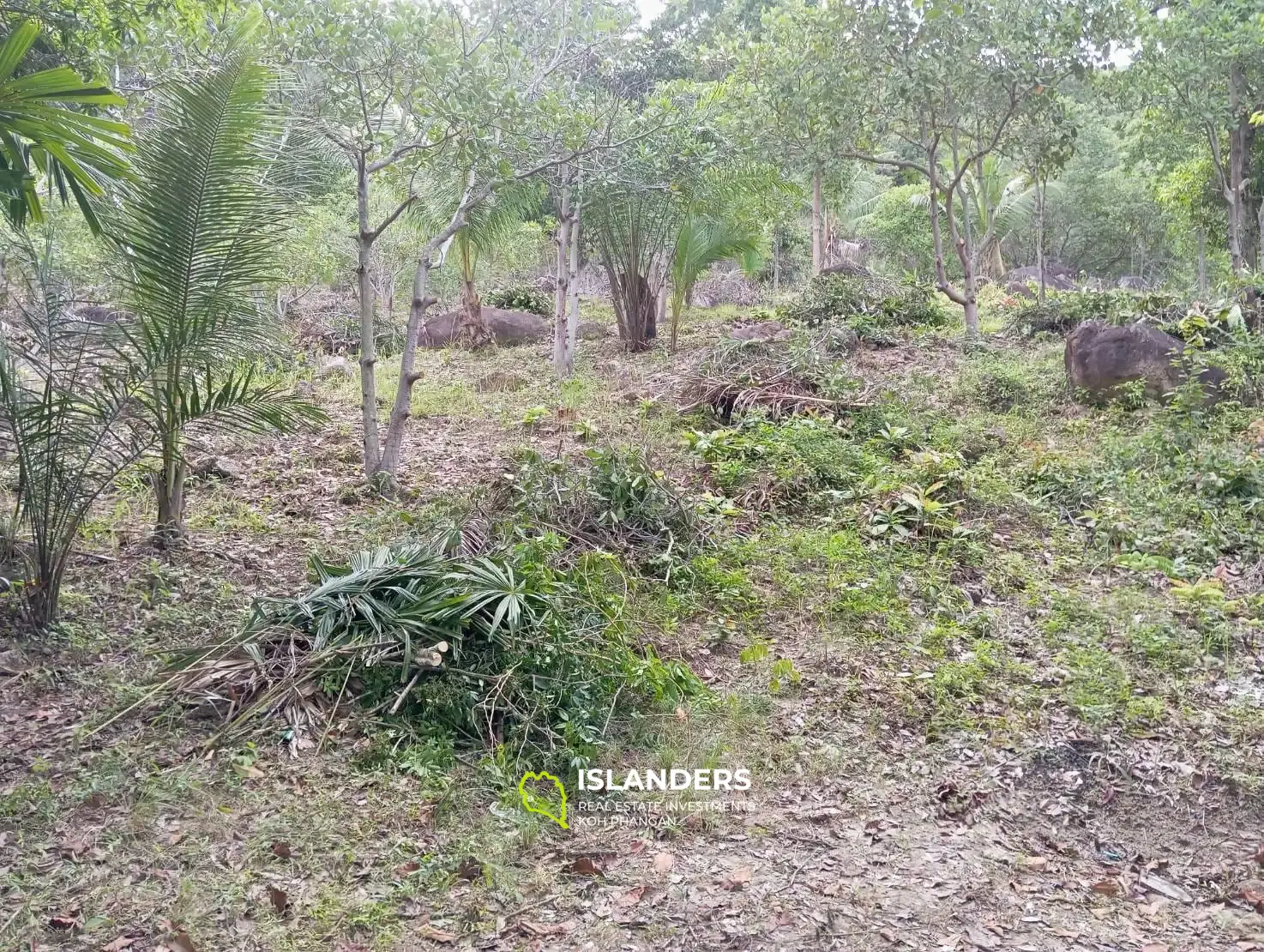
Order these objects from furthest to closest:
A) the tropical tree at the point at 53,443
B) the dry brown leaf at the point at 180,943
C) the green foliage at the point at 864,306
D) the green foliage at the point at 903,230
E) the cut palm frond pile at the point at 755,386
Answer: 1. the green foliage at the point at 903,230
2. the green foliage at the point at 864,306
3. the cut palm frond pile at the point at 755,386
4. the tropical tree at the point at 53,443
5. the dry brown leaf at the point at 180,943

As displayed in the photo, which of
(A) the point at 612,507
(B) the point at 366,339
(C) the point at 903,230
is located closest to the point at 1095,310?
(A) the point at 612,507

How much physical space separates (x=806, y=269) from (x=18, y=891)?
20.6 m

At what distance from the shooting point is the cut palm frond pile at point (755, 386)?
8.26 metres

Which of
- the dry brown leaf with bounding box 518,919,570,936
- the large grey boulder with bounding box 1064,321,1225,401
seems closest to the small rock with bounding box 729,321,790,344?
the large grey boulder with bounding box 1064,321,1225,401

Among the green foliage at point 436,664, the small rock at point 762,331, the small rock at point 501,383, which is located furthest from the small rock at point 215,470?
the small rock at point 762,331

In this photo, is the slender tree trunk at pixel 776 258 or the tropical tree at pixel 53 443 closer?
the tropical tree at pixel 53 443

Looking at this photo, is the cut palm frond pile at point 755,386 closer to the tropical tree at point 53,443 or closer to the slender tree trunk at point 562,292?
the slender tree trunk at point 562,292

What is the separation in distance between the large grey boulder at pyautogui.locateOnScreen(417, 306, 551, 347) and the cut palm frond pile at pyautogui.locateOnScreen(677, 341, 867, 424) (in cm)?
510

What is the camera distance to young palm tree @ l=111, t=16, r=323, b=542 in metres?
4.76

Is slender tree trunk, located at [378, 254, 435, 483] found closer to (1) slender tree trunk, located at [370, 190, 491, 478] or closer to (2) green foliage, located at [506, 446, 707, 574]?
(1) slender tree trunk, located at [370, 190, 491, 478]

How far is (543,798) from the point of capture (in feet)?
11.4

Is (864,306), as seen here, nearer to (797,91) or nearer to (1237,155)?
(797,91)

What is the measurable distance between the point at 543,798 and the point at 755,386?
5.80 metres

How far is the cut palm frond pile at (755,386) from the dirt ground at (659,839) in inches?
153
